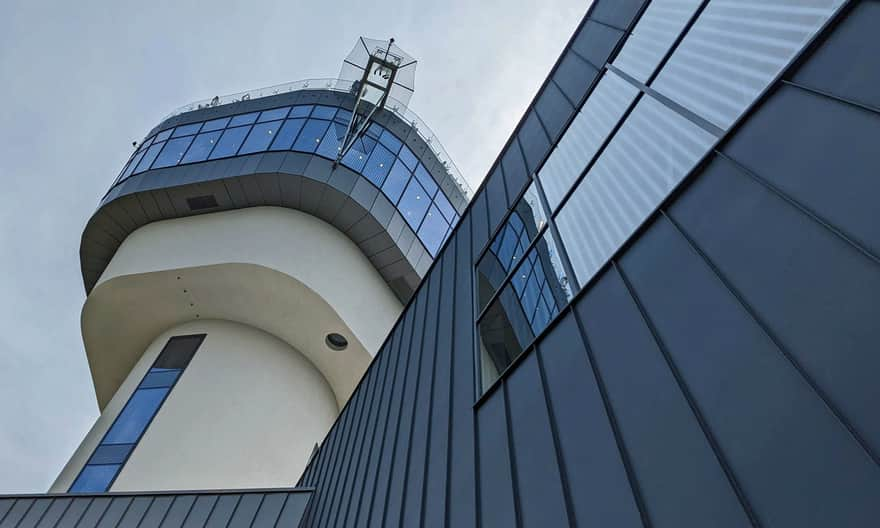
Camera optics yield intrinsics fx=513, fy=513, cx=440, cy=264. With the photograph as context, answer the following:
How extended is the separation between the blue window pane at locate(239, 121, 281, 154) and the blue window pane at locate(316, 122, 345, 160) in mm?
2109

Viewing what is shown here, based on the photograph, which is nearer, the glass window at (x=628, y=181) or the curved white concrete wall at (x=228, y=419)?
the glass window at (x=628, y=181)

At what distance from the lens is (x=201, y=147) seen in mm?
21047

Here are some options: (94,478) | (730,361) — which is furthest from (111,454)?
(730,361)

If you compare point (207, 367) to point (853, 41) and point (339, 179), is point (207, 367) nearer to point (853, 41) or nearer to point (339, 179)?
point (339, 179)

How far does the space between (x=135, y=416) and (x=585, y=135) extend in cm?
1716

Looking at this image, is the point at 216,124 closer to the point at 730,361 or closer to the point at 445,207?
the point at 445,207

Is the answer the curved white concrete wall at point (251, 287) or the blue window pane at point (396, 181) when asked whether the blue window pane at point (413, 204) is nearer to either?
the blue window pane at point (396, 181)

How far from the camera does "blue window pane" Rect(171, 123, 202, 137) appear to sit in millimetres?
22208

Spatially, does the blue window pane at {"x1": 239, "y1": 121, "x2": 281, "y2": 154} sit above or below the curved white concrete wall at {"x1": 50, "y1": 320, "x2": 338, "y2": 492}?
above

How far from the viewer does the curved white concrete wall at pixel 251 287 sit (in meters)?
18.0

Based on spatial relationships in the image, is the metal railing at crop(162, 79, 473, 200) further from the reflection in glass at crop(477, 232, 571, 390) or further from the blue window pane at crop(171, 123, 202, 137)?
the reflection in glass at crop(477, 232, 571, 390)

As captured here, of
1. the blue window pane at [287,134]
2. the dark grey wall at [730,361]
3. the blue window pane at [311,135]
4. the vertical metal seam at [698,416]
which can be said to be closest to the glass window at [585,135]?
the dark grey wall at [730,361]

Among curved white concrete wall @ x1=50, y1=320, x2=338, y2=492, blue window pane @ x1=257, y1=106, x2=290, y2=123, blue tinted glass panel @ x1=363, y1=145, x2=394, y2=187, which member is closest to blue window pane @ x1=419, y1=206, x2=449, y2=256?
blue tinted glass panel @ x1=363, y1=145, x2=394, y2=187

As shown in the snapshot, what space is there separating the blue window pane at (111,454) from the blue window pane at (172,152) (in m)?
10.8
